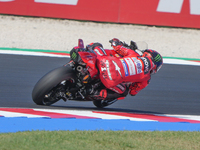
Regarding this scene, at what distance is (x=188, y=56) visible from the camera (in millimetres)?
11023

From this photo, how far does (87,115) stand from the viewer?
5332mm

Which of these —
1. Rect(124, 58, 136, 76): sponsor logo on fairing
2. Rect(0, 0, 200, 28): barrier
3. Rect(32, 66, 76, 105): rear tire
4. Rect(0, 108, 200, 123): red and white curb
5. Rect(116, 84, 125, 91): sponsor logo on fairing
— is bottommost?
Rect(0, 108, 200, 123): red and white curb

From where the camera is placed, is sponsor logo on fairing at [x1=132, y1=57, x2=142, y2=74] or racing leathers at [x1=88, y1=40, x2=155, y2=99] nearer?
racing leathers at [x1=88, y1=40, x2=155, y2=99]

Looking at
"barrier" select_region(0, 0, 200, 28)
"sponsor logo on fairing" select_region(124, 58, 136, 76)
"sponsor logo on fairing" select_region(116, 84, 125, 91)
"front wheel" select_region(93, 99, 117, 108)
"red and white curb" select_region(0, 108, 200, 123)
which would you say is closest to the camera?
"red and white curb" select_region(0, 108, 200, 123)

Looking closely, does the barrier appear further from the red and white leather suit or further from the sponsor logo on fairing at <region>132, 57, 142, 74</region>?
the sponsor logo on fairing at <region>132, 57, 142, 74</region>

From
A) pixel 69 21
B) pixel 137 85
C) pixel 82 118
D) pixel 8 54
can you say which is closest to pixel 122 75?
pixel 137 85

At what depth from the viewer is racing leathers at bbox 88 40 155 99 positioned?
5176mm

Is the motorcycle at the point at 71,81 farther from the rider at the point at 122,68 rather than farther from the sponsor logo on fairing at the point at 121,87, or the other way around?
the sponsor logo on fairing at the point at 121,87

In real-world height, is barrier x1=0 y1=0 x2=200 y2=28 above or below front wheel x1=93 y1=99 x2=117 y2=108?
above

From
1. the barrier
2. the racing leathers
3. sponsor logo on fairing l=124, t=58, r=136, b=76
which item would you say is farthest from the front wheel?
the barrier

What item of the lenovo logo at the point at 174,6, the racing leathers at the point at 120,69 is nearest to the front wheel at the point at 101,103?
the racing leathers at the point at 120,69

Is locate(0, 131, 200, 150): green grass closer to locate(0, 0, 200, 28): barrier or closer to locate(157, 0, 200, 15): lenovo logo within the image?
locate(0, 0, 200, 28): barrier

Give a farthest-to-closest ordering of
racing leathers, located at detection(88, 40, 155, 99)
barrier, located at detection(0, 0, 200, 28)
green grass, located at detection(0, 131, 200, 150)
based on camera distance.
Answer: barrier, located at detection(0, 0, 200, 28), racing leathers, located at detection(88, 40, 155, 99), green grass, located at detection(0, 131, 200, 150)

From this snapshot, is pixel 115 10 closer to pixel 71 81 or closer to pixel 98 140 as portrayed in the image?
pixel 71 81
